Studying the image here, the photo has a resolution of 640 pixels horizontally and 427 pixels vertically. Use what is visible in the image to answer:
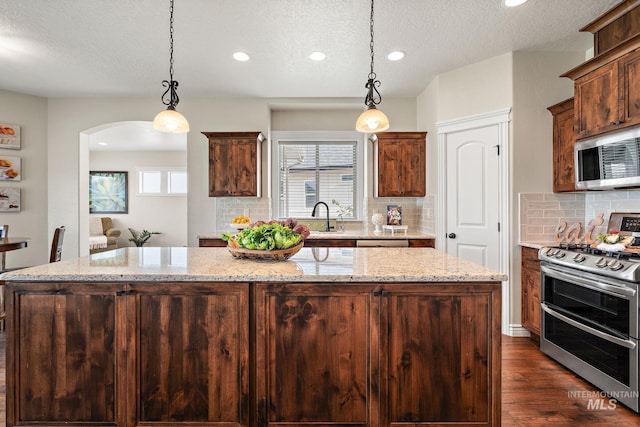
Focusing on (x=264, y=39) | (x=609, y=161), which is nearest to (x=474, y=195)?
(x=609, y=161)

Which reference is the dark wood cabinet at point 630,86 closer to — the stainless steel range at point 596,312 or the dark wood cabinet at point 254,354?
the stainless steel range at point 596,312

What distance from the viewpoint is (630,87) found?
238 centimetres

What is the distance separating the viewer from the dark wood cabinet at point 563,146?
10.4ft

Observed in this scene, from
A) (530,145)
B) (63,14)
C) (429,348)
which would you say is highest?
(63,14)

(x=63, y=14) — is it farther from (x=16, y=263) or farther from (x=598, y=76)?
(x=598, y=76)

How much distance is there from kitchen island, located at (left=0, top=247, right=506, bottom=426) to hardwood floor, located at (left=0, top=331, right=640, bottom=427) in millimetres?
641

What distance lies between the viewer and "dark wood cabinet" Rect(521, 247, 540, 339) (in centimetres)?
317

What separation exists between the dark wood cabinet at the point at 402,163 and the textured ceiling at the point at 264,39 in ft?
2.24

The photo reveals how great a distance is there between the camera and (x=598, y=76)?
8.70 ft

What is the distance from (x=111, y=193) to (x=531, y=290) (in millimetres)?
9091

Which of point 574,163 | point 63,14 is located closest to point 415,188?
point 574,163

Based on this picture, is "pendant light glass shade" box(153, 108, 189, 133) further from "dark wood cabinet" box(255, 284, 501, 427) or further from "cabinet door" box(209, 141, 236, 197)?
"cabinet door" box(209, 141, 236, 197)

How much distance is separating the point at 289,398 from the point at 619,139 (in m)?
2.82

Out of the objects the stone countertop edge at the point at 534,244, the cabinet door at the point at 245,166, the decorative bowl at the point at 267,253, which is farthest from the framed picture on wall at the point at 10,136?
the stone countertop edge at the point at 534,244
